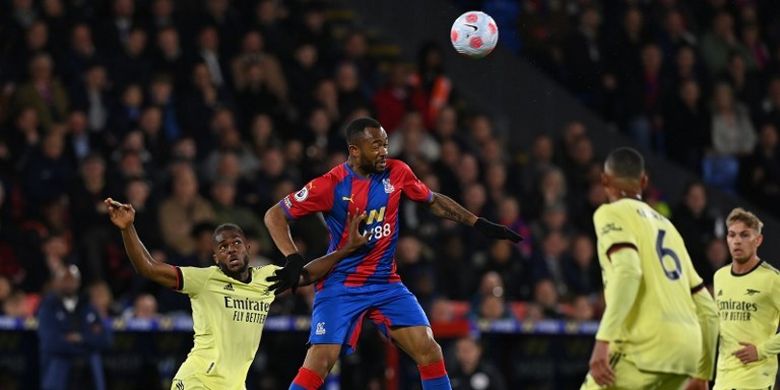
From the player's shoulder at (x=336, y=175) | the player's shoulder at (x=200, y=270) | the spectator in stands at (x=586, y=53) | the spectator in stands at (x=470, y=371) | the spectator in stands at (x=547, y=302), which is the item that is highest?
the spectator in stands at (x=586, y=53)

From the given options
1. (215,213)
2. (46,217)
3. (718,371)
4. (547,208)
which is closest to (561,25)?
(547,208)

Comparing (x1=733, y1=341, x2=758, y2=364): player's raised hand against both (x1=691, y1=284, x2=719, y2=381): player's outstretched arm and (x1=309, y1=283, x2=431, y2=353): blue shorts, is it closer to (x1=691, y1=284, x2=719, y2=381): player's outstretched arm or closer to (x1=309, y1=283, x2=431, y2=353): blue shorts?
(x1=691, y1=284, x2=719, y2=381): player's outstretched arm

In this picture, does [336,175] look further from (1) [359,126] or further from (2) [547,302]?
(2) [547,302]

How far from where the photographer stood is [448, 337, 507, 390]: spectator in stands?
47.1 ft

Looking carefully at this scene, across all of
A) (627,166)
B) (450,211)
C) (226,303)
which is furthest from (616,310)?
(226,303)

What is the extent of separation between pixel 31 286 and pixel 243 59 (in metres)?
4.17

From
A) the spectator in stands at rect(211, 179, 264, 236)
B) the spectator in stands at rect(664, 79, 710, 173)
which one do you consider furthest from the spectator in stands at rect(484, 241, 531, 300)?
the spectator in stands at rect(664, 79, 710, 173)

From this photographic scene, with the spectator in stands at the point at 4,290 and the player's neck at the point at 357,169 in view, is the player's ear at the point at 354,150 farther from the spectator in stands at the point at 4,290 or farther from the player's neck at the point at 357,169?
the spectator in stands at the point at 4,290

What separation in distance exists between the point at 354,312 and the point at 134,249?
60.9 inches

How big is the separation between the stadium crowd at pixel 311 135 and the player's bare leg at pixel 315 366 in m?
4.16

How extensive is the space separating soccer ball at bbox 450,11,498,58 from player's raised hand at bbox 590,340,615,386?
12.8ft

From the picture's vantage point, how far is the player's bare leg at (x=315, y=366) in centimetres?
956

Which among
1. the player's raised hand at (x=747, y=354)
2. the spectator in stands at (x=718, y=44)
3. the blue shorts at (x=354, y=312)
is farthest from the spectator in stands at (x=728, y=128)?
the blue shorts at (x=354, y=312)

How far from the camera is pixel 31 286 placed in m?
13.9
